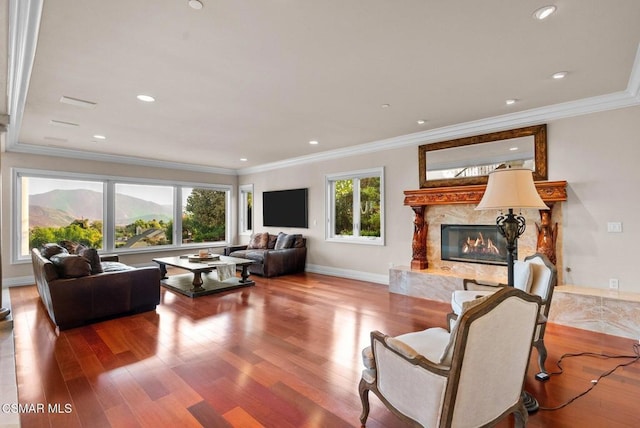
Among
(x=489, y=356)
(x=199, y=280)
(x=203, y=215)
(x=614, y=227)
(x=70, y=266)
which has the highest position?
(x=203, y=215)

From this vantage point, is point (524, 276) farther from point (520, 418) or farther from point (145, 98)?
point (145, 98)

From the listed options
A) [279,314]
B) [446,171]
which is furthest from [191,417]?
[446,171]

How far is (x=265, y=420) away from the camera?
6.42ft

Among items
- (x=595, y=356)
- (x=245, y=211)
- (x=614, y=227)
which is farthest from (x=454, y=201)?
(x=245, y=211)

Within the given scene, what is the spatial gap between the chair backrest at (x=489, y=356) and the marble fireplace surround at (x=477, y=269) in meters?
2.63

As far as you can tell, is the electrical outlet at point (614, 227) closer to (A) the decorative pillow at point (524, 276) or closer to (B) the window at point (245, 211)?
(A) the decorative pillow at point (524, 276)

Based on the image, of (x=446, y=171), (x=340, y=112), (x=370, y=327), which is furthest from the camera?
(x=446, y=171)

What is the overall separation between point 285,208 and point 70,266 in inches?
177

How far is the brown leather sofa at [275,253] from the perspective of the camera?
6.34 metres

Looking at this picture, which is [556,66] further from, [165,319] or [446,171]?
[165,319]

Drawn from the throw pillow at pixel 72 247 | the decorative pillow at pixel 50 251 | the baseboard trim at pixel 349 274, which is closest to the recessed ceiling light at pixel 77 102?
the decorative pillow at pixel 50 251

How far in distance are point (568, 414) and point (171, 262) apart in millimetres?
5336

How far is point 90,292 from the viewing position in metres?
3.63

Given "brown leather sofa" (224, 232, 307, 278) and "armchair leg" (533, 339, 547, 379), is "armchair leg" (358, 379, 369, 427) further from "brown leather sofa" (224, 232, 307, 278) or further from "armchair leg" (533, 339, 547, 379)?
"brown leather sofa" (224, 232, 307, 278)
